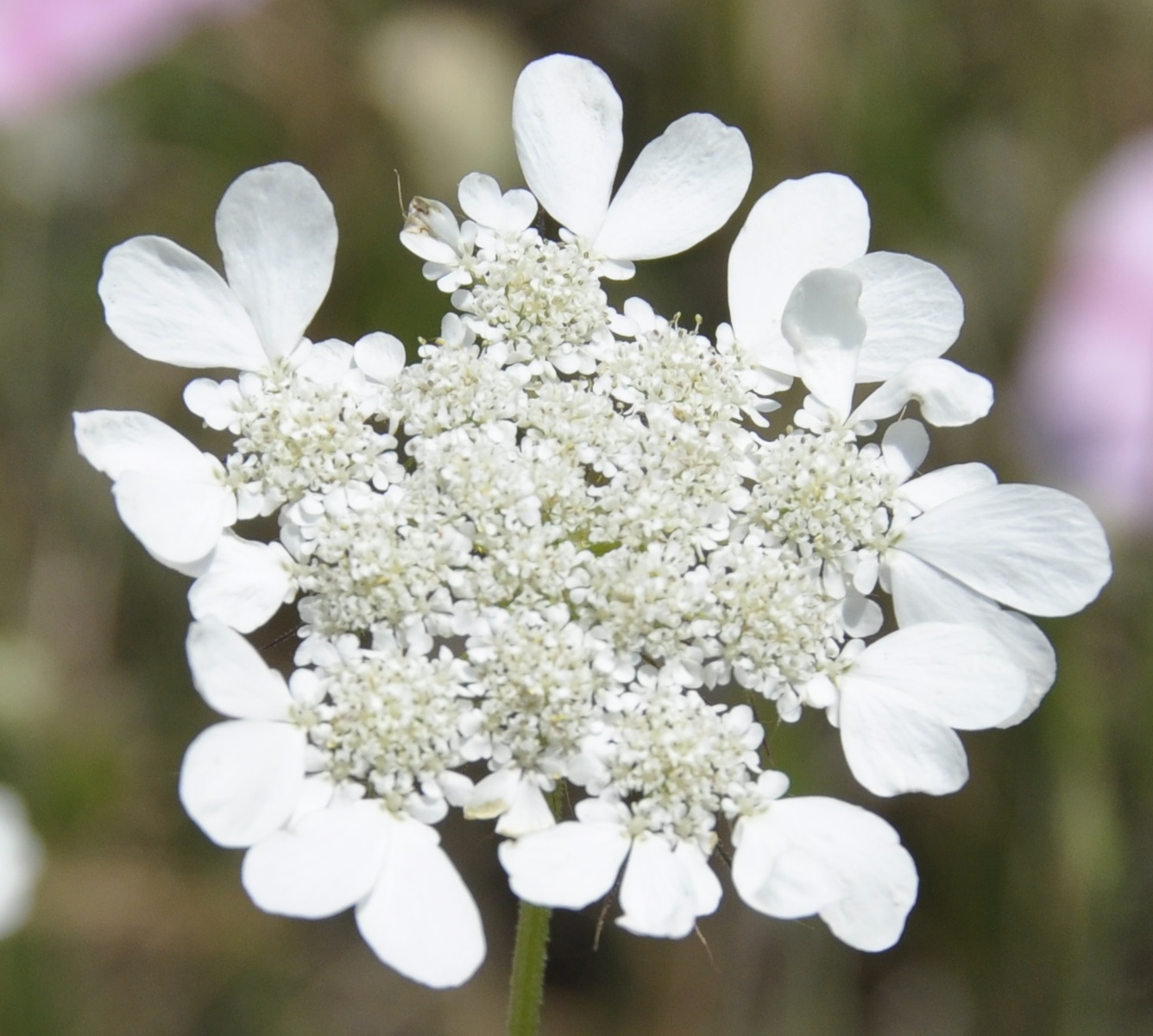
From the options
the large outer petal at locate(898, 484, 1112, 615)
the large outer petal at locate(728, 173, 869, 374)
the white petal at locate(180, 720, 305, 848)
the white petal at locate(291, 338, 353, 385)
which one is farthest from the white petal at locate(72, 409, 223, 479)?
the large outer petal at locate(898, 484, 1112, 615)

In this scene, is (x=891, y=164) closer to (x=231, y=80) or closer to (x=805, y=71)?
(x=805, y=71)

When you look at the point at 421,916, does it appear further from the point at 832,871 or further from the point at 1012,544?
the point at 1012,544

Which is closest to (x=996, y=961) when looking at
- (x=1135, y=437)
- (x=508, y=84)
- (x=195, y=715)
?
(x=1135, y=437)

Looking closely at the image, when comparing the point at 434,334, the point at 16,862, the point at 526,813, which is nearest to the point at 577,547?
the point at 526,813

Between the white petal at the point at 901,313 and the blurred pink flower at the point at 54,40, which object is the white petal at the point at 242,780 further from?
the blurred pink flower at the point at 54,40

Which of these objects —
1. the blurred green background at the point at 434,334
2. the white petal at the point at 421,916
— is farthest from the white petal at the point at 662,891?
the blurred green background at the point at 434,334
